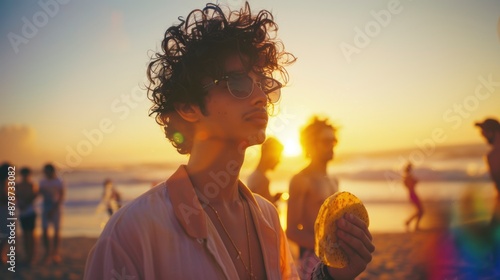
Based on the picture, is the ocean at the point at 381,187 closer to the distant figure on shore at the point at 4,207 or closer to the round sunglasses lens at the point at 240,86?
the distant figure on shore at the point at 4,207

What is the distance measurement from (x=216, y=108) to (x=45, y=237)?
11674 millimetres

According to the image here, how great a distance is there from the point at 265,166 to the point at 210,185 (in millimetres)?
4637

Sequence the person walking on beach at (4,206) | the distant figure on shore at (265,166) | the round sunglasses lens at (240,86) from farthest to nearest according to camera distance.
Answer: the person walking on beach at (4,206) < the distant figure on shore at (265,166) < the round sunglasses lens at (240,86)

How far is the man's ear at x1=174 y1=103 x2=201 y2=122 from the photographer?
7.34 ft

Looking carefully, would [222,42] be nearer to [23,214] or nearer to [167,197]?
[167,197]

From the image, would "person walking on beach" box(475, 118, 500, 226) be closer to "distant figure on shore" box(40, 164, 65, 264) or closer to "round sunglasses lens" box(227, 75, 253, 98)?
"round sunglasses lens" box(227, 75, 253, 98)

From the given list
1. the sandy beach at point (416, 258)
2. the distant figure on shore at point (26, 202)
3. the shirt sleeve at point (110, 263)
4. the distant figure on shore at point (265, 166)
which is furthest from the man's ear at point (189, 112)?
the distant figure on shore at point (26, 202)

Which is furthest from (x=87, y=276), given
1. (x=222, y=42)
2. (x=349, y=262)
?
(x=222, y=42)

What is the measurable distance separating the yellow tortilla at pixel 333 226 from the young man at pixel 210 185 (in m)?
0.07

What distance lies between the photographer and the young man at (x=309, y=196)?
5.23 meters

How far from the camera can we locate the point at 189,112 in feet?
Answer: 7.43

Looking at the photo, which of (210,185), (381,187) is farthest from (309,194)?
(381,187)

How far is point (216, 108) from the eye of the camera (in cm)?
220

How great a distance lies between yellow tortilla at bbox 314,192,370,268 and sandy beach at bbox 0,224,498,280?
5997mm
